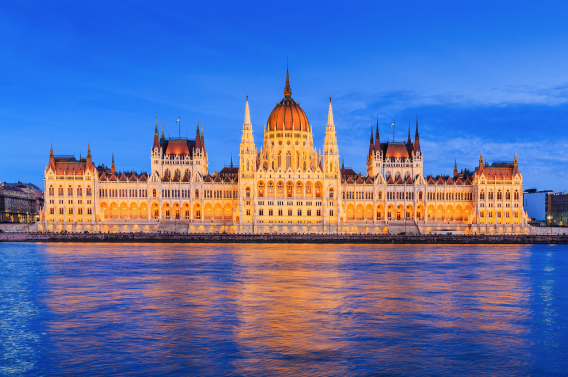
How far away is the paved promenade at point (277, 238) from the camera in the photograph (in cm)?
10194

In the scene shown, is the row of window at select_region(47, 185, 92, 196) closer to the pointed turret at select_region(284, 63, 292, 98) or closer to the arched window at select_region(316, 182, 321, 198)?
the arched window at select_region(316, 182, 321, 198)

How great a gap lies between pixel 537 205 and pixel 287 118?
95929 mm

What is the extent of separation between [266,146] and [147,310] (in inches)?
3684

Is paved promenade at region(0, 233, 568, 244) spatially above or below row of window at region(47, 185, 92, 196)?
below

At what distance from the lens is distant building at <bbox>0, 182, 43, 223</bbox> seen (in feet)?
472

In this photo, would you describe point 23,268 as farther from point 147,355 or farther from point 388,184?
point 388,184

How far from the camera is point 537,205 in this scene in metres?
178

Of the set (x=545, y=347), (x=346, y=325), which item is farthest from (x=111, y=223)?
(x=545, y=347)

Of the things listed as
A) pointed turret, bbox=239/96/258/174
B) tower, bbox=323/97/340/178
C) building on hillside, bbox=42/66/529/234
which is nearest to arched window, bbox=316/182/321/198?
building on hillside, bbox=42/66/529/234

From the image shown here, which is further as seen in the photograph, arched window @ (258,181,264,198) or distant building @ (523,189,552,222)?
distant building @ (523,189,552,222)

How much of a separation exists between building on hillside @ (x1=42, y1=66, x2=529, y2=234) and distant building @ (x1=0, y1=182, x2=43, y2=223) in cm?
3534

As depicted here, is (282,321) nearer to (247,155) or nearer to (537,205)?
(247,155)

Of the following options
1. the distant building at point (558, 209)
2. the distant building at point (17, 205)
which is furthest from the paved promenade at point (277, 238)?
the distant building at point (558, 209)

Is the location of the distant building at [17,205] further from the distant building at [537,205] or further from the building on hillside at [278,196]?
the distant building at [537,205]
